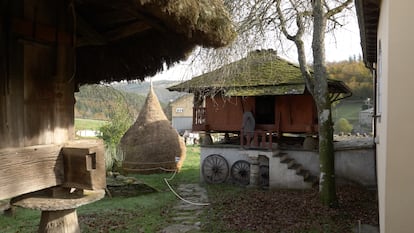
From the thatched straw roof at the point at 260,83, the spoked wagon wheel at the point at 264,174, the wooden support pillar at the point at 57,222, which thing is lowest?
the spoked wagon wheel at the point at 264,174

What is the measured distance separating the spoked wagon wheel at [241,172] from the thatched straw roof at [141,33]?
10296 millimetres

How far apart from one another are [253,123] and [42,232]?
11684 mm

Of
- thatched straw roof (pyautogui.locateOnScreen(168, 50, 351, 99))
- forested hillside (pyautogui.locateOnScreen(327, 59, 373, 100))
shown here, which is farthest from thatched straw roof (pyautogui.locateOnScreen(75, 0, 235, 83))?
forested hillside (pyautogui.locateOnScreen(327, 59, 373, 100))

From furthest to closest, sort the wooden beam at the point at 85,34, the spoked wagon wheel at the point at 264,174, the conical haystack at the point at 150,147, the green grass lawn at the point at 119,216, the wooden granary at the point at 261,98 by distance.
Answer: the conical haystack at the point at 150,147 < the spoked wagon wheel at the point at 264,174 < the wooden granary at the point at 261,98 < the green grass lawn at the point at 119,216 < the wooden beam at the point at 85,34

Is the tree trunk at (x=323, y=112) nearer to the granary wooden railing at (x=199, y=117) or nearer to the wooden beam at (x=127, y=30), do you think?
the granary wooden railing at (x=199, y=117)

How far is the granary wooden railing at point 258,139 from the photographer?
1275 centimetres

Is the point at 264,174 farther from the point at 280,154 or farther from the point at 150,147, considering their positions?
the point at 150,147

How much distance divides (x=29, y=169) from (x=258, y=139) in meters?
11.7

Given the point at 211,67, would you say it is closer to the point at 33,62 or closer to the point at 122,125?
the point at 33,62

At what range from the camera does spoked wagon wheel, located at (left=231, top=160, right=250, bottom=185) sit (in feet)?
44.0

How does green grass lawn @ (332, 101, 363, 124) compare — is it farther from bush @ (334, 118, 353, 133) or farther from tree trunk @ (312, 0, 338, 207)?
tree trunk @ (312, 0, 338, 207)

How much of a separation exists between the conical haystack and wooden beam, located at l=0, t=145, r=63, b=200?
14.9 meters

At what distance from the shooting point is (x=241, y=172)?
13523mm

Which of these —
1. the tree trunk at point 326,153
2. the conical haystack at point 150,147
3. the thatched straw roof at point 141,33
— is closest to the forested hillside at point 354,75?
the conical haystack at point 150,147
